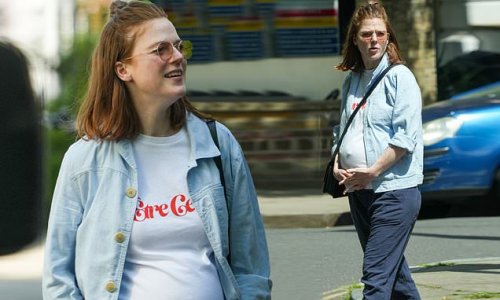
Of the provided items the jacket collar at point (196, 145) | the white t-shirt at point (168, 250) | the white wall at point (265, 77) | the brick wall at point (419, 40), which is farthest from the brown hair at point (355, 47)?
the brick wall at point (419, 40)

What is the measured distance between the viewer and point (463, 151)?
37.9 feet

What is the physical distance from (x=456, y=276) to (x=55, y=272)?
18.3 feet

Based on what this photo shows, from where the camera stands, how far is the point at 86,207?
3.07 metres

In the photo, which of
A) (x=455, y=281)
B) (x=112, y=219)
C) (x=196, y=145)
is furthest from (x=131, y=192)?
(x=455, y=281)

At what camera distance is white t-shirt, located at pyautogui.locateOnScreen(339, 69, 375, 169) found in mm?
5918

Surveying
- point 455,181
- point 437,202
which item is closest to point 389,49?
point 455,181

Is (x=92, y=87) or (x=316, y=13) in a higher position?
(x=92, y=87)

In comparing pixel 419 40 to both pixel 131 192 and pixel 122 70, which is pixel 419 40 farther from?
pixel 131 192

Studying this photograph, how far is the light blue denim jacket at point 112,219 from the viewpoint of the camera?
303 centimetres

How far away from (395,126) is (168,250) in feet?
9.70

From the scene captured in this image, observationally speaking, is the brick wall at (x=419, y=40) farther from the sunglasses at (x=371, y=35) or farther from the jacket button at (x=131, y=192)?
the jacket button at (x=131, y=192)

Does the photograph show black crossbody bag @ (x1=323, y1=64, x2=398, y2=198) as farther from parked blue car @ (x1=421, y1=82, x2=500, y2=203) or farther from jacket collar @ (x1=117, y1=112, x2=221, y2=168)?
parked blue car @ (x1=421, y1=82, x2=500, y2=203)

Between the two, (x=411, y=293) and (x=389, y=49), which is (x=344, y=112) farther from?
(x=411, y=293)

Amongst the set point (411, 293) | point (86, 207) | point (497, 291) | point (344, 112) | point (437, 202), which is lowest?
point (437, 202)
